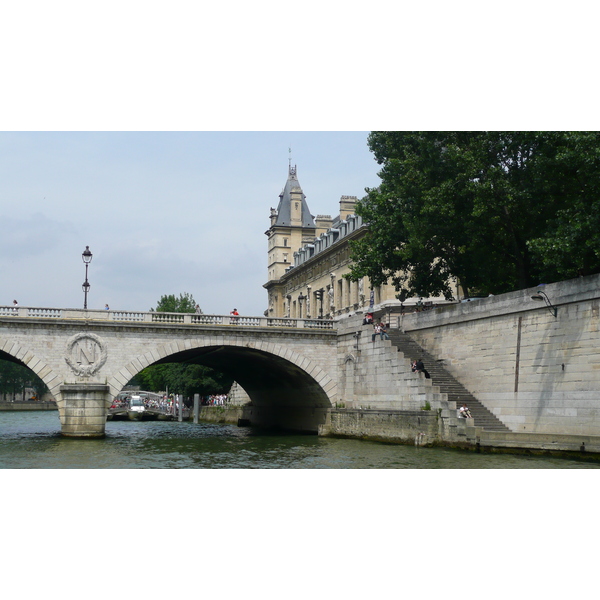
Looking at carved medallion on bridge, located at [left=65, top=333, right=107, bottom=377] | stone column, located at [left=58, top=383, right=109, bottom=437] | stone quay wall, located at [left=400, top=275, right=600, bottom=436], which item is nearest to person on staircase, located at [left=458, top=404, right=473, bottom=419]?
stone quay wall, located at [left=400, top=275, right=600, bottom=436]

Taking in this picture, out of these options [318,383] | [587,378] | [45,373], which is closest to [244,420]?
[318,383]

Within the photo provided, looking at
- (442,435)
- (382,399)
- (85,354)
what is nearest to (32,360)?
(85,354)

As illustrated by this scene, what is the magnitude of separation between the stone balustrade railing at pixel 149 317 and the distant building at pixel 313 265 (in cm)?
597

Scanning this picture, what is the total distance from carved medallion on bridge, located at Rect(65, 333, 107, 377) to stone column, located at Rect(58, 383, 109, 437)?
75cm

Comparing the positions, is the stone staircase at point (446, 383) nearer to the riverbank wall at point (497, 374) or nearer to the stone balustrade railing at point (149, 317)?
the riverbank wall at point (497, 374)

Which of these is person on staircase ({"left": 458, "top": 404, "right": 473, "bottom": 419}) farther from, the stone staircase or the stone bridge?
the stone bridge

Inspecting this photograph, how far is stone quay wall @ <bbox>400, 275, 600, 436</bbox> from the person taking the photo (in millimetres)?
27859

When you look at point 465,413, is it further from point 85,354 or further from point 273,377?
point 273,377

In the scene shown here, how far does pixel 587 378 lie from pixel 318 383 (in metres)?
17.7

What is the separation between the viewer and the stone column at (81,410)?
38.2 metres

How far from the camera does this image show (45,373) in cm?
3800

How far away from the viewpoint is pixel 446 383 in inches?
1399

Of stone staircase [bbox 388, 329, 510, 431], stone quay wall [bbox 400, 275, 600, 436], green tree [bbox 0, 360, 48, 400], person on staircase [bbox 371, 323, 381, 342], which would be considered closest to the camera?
stone quay wall [bbox 400, 275, 600, 436]

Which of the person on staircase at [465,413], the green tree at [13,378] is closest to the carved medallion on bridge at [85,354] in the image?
the person on staircase at [465,413]
